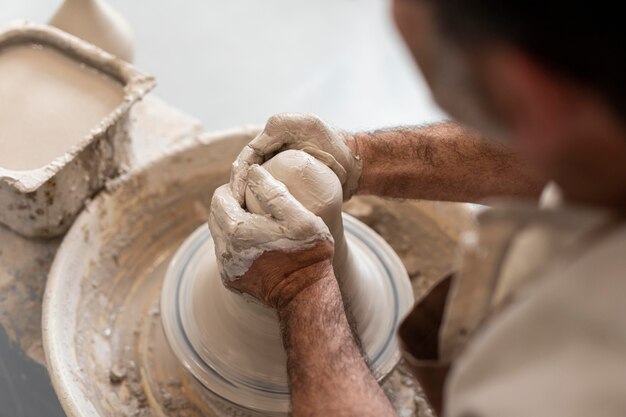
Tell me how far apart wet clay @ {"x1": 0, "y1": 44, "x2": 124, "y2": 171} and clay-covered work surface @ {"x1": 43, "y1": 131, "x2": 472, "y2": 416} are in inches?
7.3

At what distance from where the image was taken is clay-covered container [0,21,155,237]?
1.70 m

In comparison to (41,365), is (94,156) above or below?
above

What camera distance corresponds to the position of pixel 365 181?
1.71 metres

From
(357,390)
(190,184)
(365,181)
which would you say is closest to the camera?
(357,390)

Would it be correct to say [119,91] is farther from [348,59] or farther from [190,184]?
[348,59]

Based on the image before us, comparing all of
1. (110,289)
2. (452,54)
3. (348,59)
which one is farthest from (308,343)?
(348,59)

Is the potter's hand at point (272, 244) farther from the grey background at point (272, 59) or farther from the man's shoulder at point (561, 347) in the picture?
the grey background at point (272, 59)

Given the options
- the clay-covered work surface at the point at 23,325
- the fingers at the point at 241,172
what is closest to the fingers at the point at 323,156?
the fingers at the point at 241,172

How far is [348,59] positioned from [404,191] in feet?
Result: 5.64

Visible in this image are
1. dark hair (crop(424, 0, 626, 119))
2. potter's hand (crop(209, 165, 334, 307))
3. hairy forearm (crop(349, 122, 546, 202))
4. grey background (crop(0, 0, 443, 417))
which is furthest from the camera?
grey background (crop(0, 0, 443, 417))

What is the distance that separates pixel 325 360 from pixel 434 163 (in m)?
0.67

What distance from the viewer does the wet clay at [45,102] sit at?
1.79 m

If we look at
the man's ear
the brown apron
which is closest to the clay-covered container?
the brown apron

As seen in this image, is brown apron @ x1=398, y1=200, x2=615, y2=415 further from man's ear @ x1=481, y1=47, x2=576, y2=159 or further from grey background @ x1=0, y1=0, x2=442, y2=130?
grey background @ x1=0, y1=0, x2=442, y2=130
